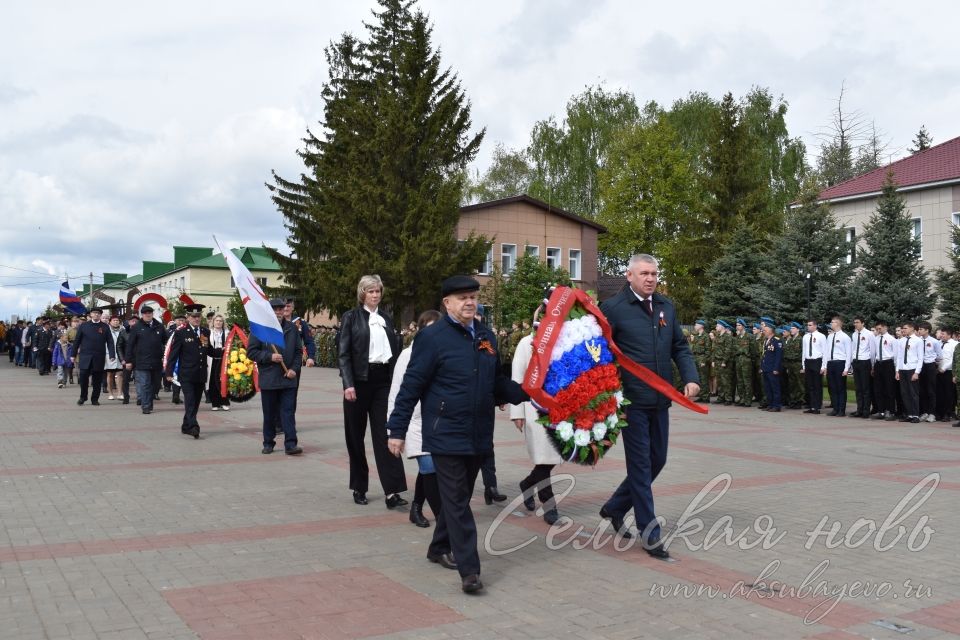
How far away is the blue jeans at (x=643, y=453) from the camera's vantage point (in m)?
6.44

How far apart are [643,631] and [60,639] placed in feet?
9.92

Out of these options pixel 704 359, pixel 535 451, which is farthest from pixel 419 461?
pixel 704 359

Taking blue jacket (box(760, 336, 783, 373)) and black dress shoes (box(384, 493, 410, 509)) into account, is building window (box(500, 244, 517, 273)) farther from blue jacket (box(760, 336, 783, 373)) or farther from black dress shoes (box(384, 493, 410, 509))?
black dress shoes (box(384, 493, 410, 509))

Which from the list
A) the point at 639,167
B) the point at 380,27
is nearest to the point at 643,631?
the point at 380,27

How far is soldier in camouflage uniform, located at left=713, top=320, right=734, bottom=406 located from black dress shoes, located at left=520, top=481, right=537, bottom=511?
Result: 14.3 m

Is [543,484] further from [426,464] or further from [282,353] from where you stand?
[282,353]

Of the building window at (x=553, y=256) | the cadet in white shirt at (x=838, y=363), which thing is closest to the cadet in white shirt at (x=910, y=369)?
the cadet in white shirt at (x=838, y=363)

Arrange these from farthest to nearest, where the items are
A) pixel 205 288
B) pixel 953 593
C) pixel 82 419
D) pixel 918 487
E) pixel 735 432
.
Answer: pixel 205 288 → pixel 82 419 → pixel 735 432 → pixel 918 487 → pixel 953 593

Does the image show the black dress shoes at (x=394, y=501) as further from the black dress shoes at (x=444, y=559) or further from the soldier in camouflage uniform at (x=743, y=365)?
the soldier in camouflage uniform at (x=743, y=365)

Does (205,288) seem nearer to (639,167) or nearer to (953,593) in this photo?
(639,167)

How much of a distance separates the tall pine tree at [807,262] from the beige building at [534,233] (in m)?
Answer: 19.5

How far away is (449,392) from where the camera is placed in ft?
18.7

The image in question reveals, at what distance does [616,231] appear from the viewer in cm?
5538

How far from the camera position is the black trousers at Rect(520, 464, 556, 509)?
7.53 metres
